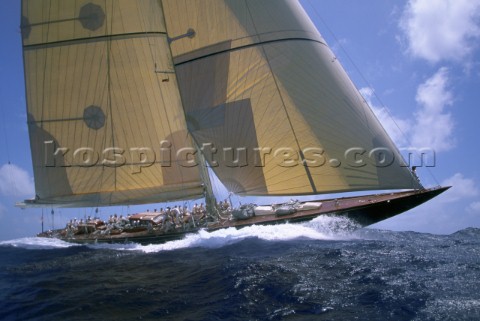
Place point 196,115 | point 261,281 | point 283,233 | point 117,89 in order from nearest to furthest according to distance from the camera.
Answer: point 261,281 < point 283,233 < point 196,115 < point 117,89

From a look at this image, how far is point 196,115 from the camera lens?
51.7ft

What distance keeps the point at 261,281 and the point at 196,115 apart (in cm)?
962

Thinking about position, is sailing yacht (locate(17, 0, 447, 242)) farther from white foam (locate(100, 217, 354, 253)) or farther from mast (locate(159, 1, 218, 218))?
white foam (locate(100, 217, 354, 253))

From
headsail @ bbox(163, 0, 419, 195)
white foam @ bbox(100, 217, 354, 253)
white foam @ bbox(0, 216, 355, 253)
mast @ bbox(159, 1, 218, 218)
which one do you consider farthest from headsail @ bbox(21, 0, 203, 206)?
white foam @ bbox(100, 217, 354, 253)

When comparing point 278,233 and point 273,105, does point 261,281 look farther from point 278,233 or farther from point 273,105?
point 273,105

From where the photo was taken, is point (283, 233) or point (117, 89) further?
point (117, 89)

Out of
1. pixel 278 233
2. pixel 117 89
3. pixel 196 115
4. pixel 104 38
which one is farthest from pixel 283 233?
pixel 104 38

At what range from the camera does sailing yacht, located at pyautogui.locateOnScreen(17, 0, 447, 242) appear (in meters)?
13.2

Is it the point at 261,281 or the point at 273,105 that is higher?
the point at 273,105

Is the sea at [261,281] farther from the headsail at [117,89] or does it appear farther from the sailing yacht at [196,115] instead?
the headsail at [117,89]

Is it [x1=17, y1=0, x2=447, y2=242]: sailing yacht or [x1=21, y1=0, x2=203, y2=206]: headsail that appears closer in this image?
[x1=17, y1=0, x2=447, y2=242]: sailing yacht

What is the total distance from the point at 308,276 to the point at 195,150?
33.7ft

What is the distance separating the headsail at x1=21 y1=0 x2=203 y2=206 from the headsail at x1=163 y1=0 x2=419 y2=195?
144 cm

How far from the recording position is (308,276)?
25.9ft
